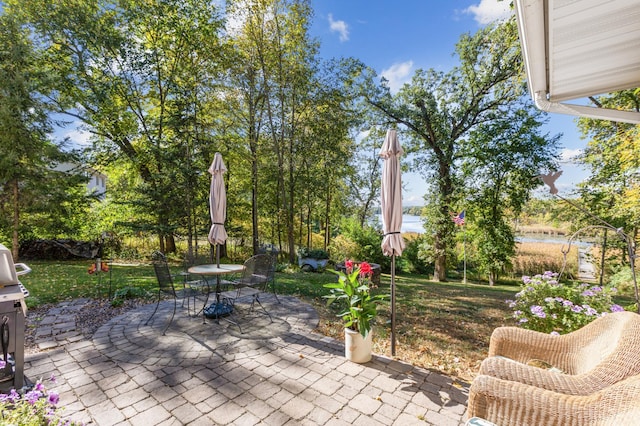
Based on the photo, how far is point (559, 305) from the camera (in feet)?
9.71

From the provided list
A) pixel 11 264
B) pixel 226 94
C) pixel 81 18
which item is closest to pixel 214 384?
pixel 11 264

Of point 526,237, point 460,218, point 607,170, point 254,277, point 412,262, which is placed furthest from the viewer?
point 412,262

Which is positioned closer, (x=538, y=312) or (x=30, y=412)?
(x=30, y=412)

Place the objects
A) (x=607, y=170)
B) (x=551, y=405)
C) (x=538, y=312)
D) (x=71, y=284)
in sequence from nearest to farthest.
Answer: (x=551, y=405), (x=538, y=312), (x=71, y=284), (x=607, y=170)

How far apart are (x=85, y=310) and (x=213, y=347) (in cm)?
297

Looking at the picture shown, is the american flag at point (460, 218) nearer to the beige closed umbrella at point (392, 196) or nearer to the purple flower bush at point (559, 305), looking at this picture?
the purple flower bush at point (559, 305)

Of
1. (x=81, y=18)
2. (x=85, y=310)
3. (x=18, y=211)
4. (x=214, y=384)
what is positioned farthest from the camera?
(x=81, y=18)

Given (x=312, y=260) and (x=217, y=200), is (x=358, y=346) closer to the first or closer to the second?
(x=217, y=200)

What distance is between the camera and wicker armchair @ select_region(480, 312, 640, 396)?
150 centimetres

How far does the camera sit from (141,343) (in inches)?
129

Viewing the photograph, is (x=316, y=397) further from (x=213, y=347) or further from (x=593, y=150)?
(x=593, y=150)

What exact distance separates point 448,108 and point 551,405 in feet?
36.7

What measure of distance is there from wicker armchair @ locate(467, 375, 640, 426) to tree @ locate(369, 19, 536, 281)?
9.78 m

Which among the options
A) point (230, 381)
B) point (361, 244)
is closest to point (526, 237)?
point (361, 244)
